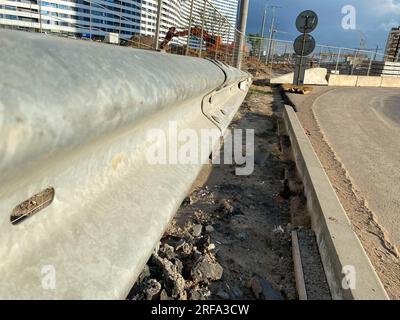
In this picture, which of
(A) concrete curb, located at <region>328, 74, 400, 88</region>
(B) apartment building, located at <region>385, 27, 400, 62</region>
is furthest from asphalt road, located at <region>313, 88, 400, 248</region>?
(B) apartment building, located at <region>385, 27, 400, 62</region>

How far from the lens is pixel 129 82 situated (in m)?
1.18

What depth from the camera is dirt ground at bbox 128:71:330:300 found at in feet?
6.26

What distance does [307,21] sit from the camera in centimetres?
1553

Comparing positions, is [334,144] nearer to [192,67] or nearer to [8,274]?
[192,67]

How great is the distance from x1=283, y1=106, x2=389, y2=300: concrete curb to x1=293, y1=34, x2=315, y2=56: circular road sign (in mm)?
14496

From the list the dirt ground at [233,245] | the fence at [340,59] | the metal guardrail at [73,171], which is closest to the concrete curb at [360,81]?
the fence at [340,59]

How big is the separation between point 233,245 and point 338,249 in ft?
2.46

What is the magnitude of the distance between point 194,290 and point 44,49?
146cm

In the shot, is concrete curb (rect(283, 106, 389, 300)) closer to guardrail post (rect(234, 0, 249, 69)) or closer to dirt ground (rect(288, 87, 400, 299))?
dirt ground (rect(288, 87, 400, 299))

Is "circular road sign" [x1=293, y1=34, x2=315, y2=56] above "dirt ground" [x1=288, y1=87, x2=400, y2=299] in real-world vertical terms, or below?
above

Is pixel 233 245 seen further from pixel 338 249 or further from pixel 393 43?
→ pixel 393 43

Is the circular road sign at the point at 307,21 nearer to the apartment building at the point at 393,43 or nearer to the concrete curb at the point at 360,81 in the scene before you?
the concrete curb at the point at 360,81

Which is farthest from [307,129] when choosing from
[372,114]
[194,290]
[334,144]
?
[194,290]

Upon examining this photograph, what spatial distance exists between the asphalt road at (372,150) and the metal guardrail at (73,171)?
2.36 metres
